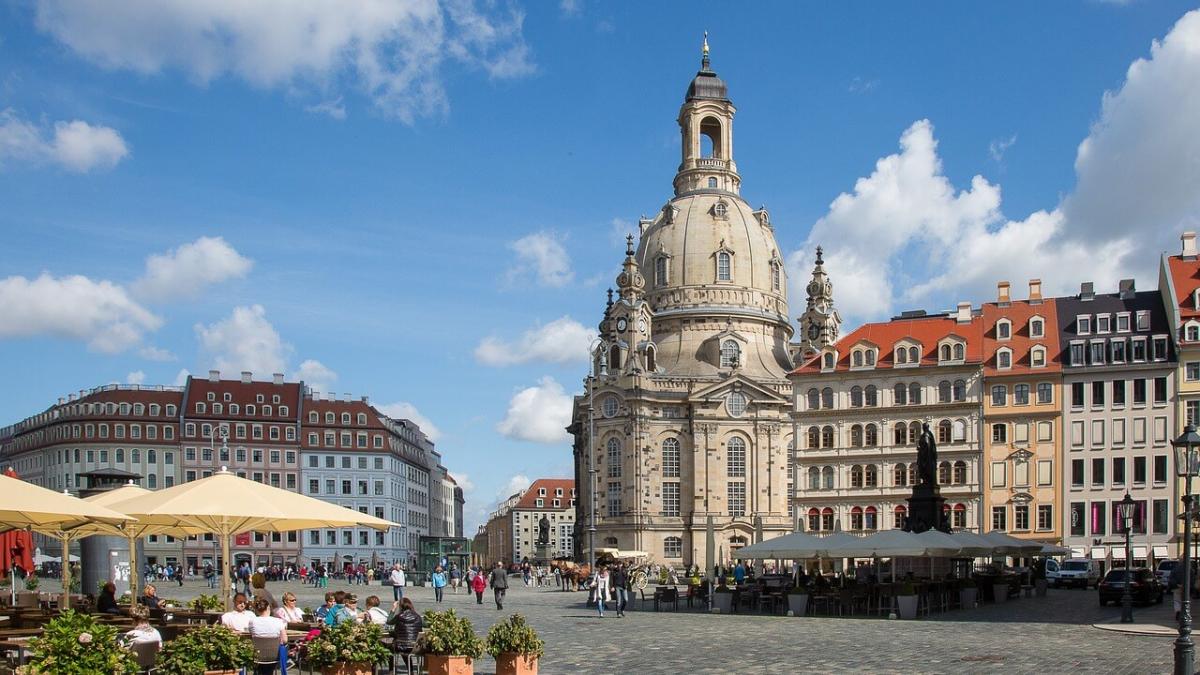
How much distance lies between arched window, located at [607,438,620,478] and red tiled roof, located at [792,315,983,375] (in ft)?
107

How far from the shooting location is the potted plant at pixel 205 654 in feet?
54.5

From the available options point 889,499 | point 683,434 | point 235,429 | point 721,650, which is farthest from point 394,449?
point 721,650

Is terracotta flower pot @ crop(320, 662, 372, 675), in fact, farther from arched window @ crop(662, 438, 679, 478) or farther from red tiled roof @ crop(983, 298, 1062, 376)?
arched window @ crop(662, 438, 679, 478)

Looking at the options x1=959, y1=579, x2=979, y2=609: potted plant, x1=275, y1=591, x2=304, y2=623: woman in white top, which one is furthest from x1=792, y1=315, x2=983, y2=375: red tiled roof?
x1=275, y1=591, x2=304, y2=623: woman in white top

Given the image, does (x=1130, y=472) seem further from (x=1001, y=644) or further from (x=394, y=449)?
(x=394, y=449)

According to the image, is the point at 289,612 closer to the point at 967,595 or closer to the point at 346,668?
the point at 346,668

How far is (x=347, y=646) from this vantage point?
18.4 meters

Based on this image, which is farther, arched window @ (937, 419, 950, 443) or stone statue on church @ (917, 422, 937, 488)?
arched window @ (937, 419, 950, 443)

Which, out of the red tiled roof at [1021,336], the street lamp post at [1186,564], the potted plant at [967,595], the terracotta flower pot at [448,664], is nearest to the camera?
the terracotta flower pot at [448,664]

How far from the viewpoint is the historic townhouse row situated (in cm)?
11319

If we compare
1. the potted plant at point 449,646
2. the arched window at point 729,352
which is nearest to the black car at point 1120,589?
the potted plant at point 449,646

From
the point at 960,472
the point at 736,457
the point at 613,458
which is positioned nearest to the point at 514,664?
the point at 960,472

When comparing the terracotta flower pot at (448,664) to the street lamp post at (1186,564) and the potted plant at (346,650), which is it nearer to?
the potted plant at (346,650)

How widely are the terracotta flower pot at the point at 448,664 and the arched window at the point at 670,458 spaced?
3770 inches
